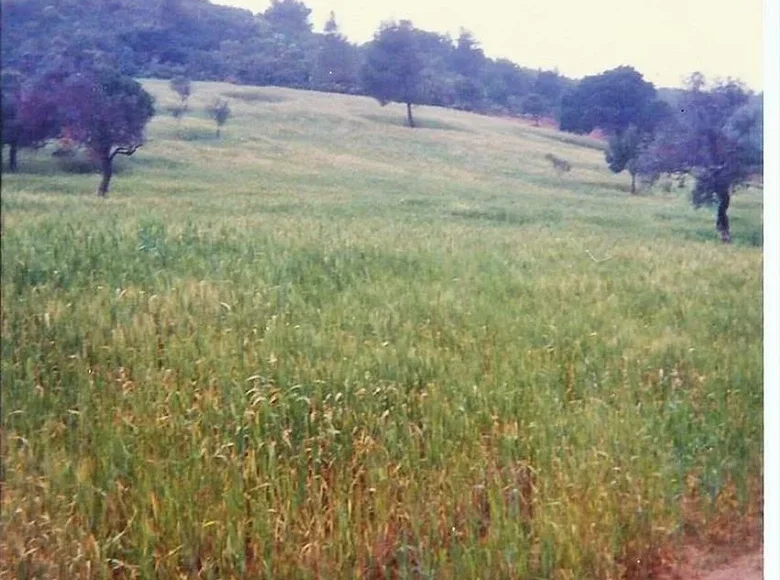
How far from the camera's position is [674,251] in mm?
2354

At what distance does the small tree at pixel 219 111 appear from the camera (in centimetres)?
201

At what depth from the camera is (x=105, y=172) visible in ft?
6.37

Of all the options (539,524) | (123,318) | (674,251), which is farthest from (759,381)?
(123,318)

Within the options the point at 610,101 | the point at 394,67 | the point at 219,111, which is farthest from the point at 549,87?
the point at 219,111

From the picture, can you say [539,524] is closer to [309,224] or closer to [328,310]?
[328,310]

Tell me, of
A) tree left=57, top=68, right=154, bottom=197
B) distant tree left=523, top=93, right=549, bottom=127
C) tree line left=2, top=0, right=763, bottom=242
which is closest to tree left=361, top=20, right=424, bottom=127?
tree line left=2, top=0, right=763, bottom=242

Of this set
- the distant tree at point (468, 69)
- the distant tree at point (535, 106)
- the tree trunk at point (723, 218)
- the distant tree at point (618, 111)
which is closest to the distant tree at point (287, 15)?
the distant tree at point (468, 69)

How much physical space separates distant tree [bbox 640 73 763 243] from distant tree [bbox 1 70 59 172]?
1543 mm

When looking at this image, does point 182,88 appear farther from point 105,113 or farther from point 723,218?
point 723,218

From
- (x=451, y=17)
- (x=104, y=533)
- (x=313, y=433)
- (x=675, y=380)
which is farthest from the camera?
(x=675, y=380)

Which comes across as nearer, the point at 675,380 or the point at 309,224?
the point at 309,224

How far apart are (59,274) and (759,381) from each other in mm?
1839

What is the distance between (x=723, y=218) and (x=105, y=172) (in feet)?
5.37

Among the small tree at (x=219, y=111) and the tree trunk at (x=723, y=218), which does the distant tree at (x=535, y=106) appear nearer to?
the tree trunk at (x=723, y=218)
